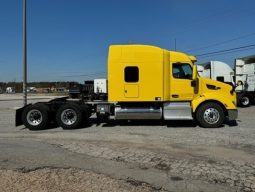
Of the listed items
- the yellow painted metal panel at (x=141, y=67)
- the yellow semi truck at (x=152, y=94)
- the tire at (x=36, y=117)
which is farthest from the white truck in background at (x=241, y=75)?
the tire at (x=36, y=117)

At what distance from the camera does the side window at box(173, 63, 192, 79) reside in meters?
14.1

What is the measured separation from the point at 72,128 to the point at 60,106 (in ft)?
3.67

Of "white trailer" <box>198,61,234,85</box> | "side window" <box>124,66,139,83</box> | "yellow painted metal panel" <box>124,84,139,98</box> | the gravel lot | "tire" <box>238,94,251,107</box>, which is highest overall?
"white trailer" <box>198,61,234,85</box>

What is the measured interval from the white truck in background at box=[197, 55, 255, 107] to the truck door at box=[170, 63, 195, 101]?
12.5 m

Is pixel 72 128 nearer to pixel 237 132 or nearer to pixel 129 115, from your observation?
pixel 129 115

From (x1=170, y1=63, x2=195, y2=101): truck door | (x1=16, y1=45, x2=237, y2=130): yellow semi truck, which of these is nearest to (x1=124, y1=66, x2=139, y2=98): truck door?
(x1=16, y1=45, x2=237, y2=130): yellow semi truck

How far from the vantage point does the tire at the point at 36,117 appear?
45.9 feet

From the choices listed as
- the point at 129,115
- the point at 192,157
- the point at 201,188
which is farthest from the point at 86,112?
the point at 201,188

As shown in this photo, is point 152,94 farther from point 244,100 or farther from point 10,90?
point 10,90

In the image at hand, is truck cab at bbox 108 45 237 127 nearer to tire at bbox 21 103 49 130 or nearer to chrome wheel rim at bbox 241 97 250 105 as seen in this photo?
tire at bbox 21 103 49 130

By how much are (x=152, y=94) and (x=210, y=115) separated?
90.4 inches

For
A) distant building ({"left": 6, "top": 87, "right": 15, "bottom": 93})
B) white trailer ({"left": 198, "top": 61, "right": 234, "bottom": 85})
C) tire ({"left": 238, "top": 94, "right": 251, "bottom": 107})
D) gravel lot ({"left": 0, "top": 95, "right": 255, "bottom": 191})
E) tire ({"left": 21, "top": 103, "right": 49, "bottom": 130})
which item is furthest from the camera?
distant building ({"left": 6, "top": 87, "right": 15, "bottom": 93})

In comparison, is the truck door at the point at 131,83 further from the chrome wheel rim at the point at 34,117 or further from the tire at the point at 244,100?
the tire at the point at 244,100

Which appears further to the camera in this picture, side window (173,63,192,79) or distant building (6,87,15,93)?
distant building (6,87,15,93)
